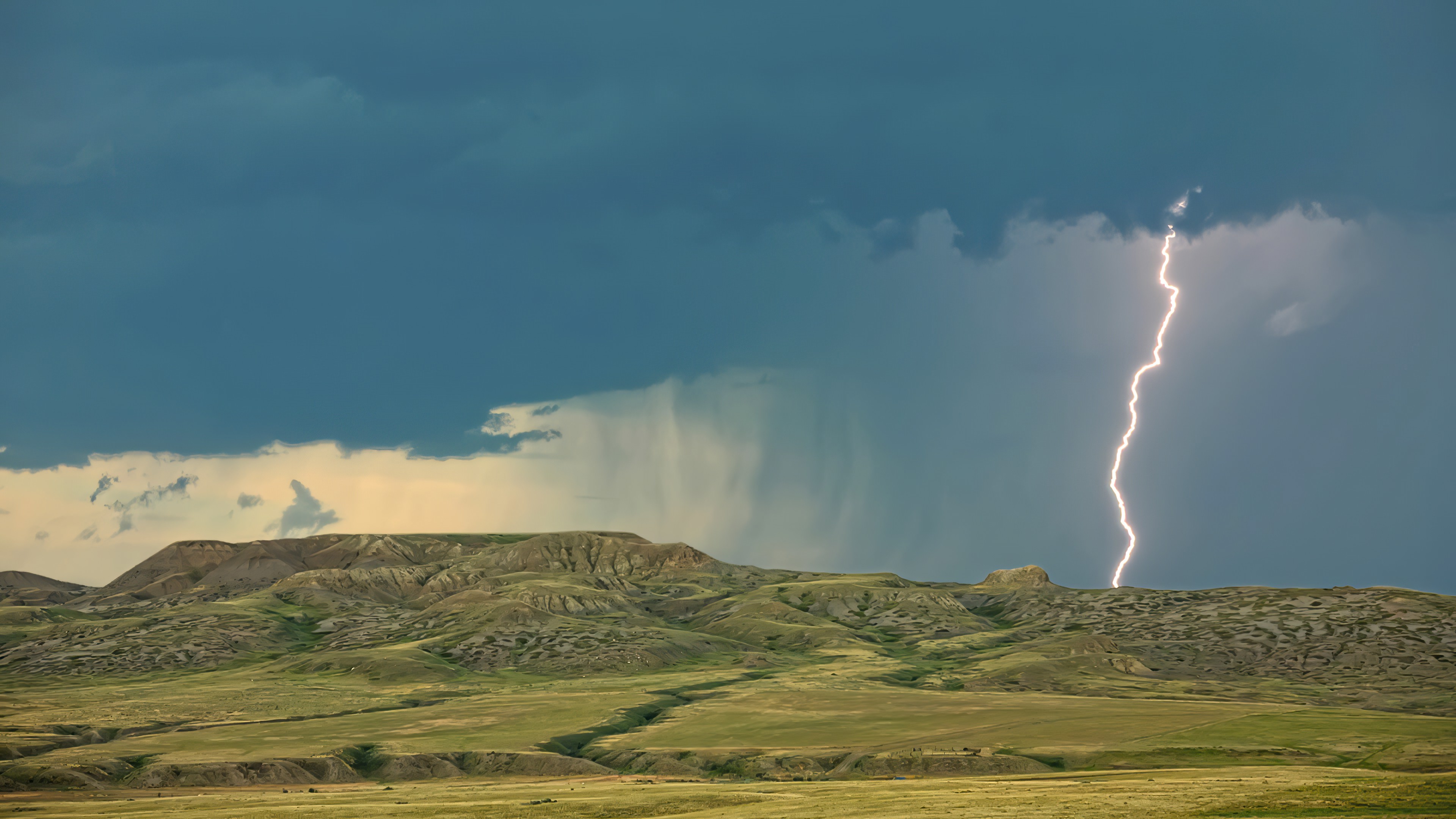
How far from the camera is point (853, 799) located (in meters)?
76.0

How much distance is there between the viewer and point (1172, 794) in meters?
68.8

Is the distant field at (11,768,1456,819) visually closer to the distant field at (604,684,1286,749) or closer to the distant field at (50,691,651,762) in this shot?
the distant field at (50,691,651,762)

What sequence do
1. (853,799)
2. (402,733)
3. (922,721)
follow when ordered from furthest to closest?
1. (402,733)
2. (922,721)
3. (853,799)

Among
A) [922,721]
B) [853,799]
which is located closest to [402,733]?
[922,721]

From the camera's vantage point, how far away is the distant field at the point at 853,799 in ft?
198

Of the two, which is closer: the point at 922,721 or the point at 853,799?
the point at 853,799

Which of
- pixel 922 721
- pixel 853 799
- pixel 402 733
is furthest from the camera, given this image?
pixel 402 733

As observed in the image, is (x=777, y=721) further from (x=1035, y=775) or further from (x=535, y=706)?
(x=1035, y=775)

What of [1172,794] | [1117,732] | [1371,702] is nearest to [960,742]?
[1117,732]

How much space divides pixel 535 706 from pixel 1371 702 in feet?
468

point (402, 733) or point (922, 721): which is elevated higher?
point (922, 721)

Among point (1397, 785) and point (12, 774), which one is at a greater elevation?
point (1397, 785)

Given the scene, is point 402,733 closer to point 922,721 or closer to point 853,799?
point 922,721

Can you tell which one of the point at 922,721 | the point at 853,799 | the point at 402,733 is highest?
the point at 922,721
